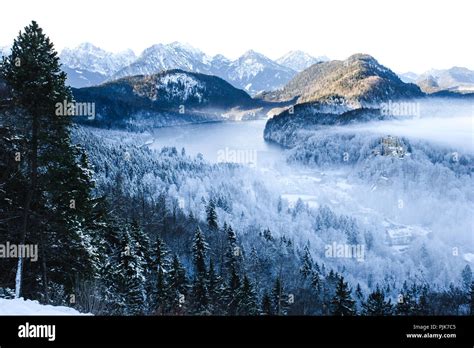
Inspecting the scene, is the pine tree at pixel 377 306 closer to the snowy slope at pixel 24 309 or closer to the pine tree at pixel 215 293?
the pine tree at pixel 215 293

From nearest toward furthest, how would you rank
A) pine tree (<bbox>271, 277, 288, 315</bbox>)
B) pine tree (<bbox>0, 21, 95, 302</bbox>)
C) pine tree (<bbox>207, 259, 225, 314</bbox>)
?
pine tree (<bbox>0, 21, 95, 302</bbox>) < pine tree (<bbox>207, 259, 225, 314</bbox>) < pine tree (<bbox>271, 277, 288, 315</bbox>)

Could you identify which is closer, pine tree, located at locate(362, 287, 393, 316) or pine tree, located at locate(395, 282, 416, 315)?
pine tree, located at locate(395, 282, 416, 315)

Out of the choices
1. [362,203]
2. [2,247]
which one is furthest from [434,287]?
[2,247]

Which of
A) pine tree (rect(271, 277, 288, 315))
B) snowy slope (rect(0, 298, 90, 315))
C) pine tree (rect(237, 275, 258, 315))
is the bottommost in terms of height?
pine tree (rect(271, 277, 288, 315))

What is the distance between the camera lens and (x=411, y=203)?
169000mm

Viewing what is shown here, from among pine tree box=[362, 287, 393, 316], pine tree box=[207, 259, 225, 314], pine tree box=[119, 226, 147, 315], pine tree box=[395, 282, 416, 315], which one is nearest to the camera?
pine tree box=[395, 282, 416, 315]

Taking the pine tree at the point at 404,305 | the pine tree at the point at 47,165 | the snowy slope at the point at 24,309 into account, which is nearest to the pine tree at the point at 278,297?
the pine tree at the point at 404,305

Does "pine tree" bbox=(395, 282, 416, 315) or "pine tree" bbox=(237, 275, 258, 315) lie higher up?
"pine tree" bbox=(395, 282, 416, 315)

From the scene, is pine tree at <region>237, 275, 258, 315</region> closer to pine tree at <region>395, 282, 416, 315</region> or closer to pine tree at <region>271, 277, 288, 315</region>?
pine tree at <region>271, 277, 288, 315</region>

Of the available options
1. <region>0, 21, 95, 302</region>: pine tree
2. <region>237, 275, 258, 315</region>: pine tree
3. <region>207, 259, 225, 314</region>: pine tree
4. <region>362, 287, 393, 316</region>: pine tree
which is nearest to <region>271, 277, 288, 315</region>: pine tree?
<region>237, 275, 258, 315</region>: pine tree

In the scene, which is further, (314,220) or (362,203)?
(362,203)

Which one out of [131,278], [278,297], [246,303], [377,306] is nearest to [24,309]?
[131,278]
